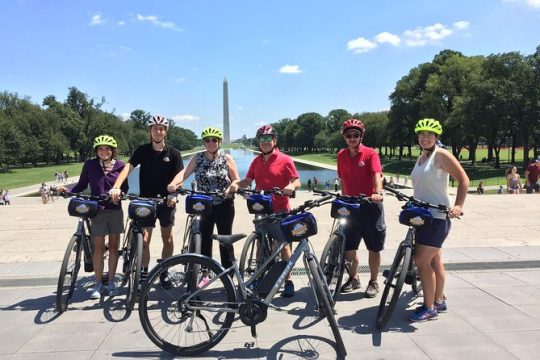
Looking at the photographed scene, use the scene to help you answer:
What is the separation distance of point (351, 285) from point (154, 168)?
2.72 metres

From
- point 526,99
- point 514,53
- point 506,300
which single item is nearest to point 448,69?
point 514,53

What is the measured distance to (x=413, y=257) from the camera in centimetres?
441

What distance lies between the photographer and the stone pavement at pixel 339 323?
12.3ft

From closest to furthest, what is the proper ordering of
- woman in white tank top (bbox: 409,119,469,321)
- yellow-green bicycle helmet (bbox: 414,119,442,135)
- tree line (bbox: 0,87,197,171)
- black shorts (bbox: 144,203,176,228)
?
woman in white tank top (bbox: 409,119,469,321), yellow-green bicycle helmet (bbox: 414,119,442,135), black shorts (bbox: 144,203,176,228), tree line (bbox: 0,87,197,171)

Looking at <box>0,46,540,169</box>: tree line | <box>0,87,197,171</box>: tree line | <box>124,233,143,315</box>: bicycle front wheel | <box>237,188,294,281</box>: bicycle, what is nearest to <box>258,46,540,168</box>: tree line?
<box>0,46,540,169</box>: tree line

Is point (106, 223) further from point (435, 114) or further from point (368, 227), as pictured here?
point (435, 114)

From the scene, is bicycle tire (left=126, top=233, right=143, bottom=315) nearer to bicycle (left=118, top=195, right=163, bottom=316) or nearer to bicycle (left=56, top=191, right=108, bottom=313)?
bicycle (left=118, top=195, right=163, bottom=316)

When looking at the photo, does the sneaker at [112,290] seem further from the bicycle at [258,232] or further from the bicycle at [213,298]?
the bicycle at [258,232]

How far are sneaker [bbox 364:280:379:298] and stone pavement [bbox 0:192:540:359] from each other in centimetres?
9

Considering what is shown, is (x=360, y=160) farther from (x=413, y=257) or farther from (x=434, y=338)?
(x=434, y=338)

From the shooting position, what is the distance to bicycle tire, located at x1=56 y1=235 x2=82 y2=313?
4.68 m

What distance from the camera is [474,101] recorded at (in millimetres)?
43188

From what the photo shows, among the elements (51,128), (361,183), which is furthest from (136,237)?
(51,128)

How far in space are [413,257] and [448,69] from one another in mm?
54713
